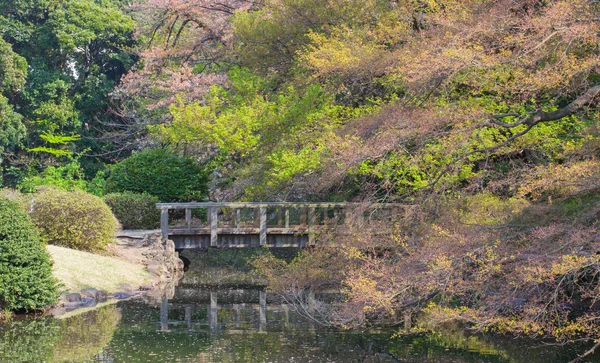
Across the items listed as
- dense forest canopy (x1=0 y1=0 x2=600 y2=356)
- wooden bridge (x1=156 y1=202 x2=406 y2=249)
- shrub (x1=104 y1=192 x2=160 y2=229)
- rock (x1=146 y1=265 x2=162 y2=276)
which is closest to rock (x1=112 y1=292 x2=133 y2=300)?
rock (x1=146 y1=265 x2=162 y2=276)

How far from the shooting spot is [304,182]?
1675 cm

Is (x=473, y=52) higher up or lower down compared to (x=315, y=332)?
higher up

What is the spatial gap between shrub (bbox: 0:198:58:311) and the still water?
1.86 feet

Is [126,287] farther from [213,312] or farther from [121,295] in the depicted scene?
[213,312]

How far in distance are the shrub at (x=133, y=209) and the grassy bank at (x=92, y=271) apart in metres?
4.05

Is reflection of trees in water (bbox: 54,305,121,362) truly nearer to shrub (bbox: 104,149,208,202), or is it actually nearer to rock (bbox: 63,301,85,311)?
rock (bbox: 63,301,85,311)

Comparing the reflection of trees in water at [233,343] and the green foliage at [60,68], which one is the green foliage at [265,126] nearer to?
the reflection of trees in water at [233,343]

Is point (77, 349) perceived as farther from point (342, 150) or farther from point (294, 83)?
point (294, 83)

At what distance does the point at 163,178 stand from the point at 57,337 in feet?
39.5

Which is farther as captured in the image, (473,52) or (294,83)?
(294,83)

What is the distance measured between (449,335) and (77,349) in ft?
20.4

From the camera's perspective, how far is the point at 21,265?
14.3 m

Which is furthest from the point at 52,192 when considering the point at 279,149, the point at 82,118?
the point at 82,118

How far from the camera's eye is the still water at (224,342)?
11.8m
